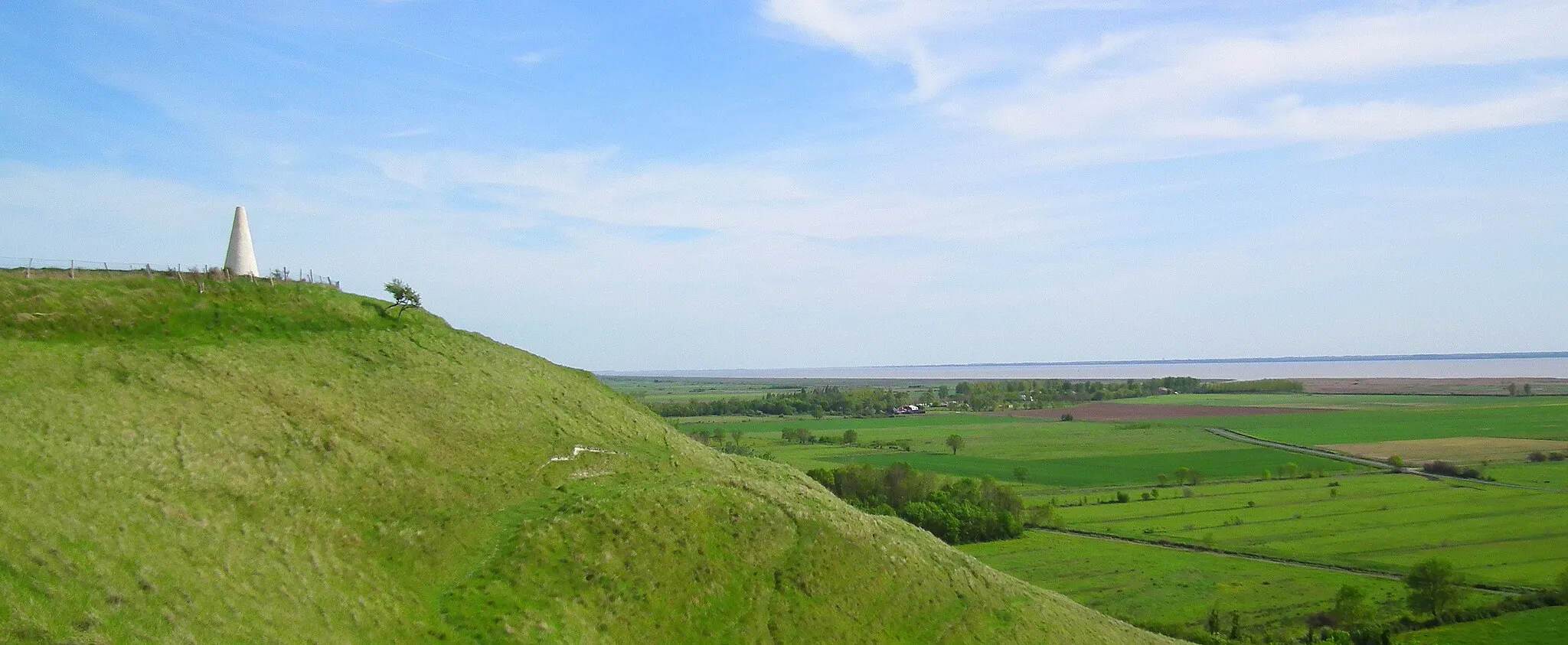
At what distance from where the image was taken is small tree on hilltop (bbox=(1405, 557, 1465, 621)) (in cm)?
7225

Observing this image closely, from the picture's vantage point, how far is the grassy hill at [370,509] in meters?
25.6

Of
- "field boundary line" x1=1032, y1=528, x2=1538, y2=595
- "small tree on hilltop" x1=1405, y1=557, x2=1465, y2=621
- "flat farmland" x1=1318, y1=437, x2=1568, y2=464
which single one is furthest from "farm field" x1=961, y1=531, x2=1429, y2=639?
"flat farmland" x1=1318, y1=437, x2=1568, y2=464

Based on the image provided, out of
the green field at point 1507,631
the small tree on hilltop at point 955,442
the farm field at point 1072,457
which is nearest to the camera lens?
the green field at point 1507,631

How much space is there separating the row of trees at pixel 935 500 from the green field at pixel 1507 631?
135 feet

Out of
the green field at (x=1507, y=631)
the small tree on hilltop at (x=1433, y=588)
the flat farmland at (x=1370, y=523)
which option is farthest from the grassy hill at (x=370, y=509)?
the flat farmland at (x=1370, y=523)

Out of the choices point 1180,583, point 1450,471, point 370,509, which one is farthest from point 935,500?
point 370,509

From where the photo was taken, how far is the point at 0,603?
20.4 m

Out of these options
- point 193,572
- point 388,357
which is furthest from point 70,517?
point 388,357

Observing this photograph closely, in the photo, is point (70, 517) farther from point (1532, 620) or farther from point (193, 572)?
point (1532, 620)

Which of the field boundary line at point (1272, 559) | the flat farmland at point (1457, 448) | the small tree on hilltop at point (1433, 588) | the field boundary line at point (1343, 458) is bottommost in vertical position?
the field boundary line at point (1272, 559)

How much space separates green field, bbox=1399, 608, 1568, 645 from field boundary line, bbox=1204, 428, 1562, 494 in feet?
179

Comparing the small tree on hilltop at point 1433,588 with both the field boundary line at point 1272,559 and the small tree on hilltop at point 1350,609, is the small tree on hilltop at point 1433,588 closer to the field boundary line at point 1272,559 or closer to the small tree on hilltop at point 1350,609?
the small tree on hilltop at point 1350,609

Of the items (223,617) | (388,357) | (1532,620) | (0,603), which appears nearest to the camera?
(0,603)

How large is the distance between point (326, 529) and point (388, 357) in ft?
54.3
